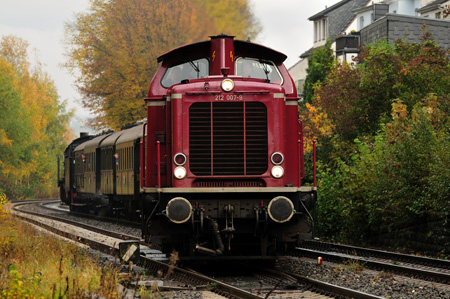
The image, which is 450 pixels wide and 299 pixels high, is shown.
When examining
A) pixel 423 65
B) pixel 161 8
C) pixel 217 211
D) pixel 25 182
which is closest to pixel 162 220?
pixel 217 211

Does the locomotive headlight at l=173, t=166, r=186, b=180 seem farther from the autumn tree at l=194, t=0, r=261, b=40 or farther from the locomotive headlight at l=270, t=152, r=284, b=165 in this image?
the autumn tree at l=194, t=0, r=261, b=40

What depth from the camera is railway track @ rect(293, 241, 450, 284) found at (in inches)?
432

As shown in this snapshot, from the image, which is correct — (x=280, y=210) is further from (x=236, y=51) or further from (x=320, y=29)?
(x=320, y=29)

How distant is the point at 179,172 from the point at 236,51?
7.63 feet

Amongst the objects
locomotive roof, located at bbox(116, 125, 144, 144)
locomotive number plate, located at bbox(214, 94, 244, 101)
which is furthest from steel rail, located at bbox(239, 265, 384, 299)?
locomotive roof, located at bbox(116, 125, 144, 144)

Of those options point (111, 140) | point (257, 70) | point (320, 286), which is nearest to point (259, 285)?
point (320, 286)

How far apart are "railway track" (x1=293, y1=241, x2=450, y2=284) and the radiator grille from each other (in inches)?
104

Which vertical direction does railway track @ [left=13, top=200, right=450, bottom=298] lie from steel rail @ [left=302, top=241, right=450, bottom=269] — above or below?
below

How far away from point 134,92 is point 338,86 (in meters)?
21.4

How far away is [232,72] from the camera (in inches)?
469

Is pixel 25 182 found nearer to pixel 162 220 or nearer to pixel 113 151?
pixel 113 151

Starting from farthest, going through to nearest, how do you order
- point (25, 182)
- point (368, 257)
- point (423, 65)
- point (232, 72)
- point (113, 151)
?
point (25, 182) < point (113, 151) < point (423, 65) < point (368, 257) < point (232, 72)

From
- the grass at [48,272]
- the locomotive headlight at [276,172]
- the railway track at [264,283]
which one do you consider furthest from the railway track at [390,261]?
the grass at [48,272]

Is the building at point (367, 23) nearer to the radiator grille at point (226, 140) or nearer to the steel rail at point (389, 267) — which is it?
the steel rail at point (389, 267)
